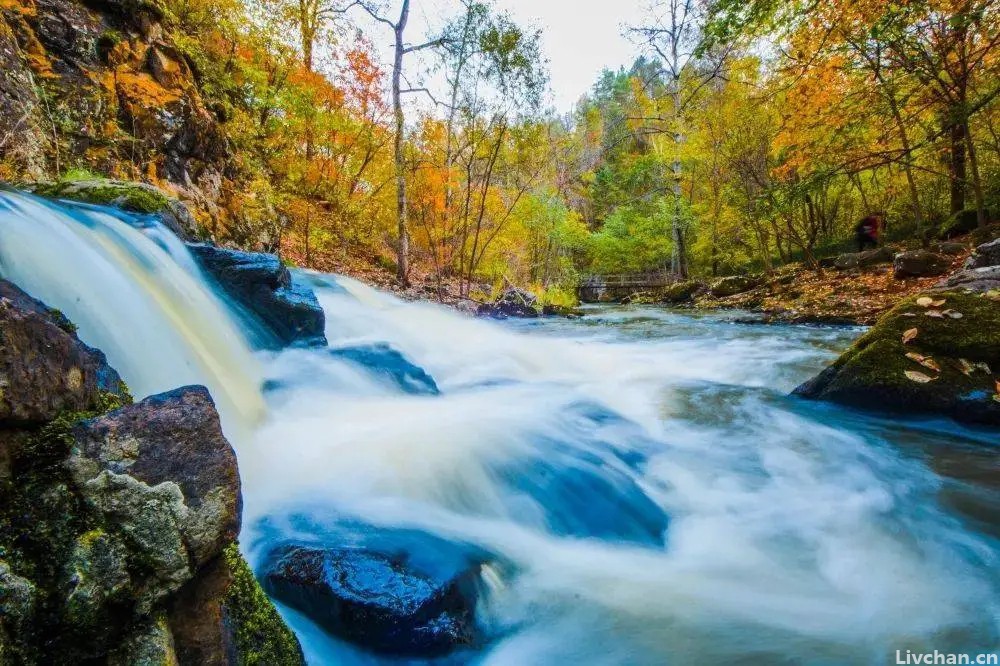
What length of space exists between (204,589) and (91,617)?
10.0 inches

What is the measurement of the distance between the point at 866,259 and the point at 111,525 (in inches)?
582

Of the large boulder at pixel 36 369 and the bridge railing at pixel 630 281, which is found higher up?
the bridge railing at pixel 630 281

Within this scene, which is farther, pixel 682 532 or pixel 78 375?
pixel 682 532

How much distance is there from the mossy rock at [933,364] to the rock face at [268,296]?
5.24m

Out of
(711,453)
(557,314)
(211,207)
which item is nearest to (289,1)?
(211,207)

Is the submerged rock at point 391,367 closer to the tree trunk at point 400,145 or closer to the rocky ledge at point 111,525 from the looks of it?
the rocky ledge at point 111,525

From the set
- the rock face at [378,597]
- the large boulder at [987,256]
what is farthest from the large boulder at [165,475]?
the large boulder at [987,256]

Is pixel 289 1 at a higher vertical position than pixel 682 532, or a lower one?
higher

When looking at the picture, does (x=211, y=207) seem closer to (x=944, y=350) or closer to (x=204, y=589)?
(x=204, y=589)

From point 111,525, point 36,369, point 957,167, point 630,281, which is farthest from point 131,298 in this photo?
point 630,281

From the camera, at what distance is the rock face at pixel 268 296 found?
508 cm

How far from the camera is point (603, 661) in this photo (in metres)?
1.88

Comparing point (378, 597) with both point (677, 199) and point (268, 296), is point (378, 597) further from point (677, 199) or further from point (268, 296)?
point (677, 199)

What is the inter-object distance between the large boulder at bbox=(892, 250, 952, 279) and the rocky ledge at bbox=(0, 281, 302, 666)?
12.0m
